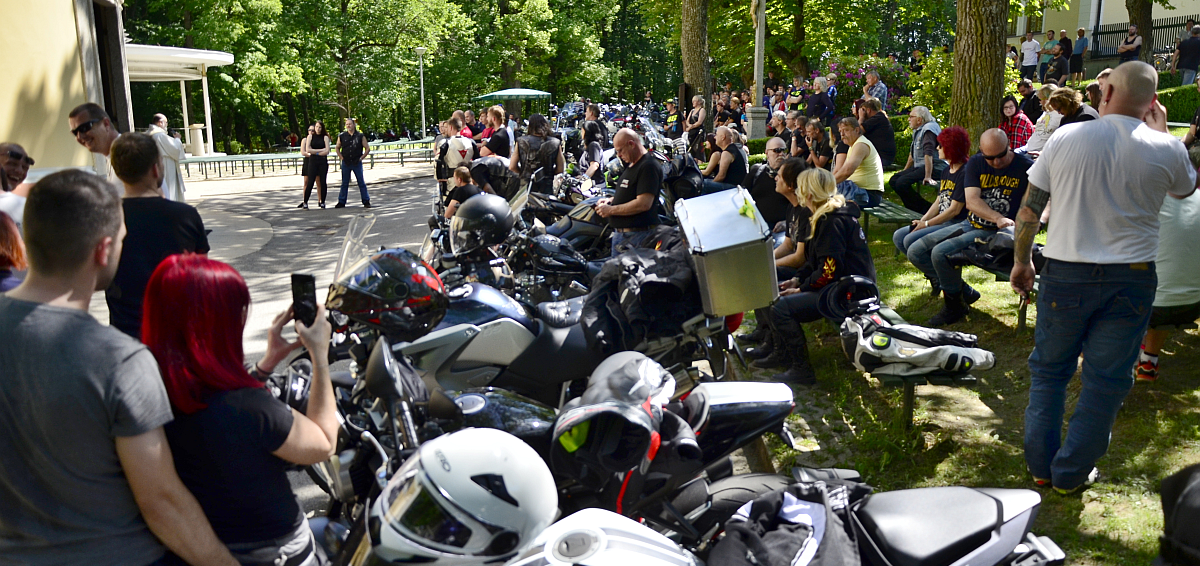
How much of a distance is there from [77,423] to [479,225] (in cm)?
414

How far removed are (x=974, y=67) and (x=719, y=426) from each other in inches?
337

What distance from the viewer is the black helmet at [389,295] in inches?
142

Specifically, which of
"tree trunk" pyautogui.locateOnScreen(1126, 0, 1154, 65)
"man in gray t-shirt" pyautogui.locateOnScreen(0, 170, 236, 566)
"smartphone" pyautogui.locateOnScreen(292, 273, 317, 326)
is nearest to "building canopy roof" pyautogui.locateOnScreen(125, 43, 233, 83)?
"smartphone" pyautogui.locateOnScreen(292, 273, 317, 326)

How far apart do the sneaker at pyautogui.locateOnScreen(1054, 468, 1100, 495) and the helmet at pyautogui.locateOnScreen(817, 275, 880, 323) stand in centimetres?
150

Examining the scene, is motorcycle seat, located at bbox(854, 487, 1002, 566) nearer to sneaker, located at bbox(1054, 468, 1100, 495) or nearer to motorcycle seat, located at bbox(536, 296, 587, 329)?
sneaker, located at bbox(1054, 468, 1100, 495)

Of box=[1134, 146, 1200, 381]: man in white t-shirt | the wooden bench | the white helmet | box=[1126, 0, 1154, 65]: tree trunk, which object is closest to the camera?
the white helmet

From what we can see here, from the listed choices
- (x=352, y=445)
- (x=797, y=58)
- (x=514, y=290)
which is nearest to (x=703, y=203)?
(x=514, y=290)

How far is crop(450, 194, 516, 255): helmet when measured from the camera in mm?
5980

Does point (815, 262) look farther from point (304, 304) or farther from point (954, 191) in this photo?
point (304, 304)

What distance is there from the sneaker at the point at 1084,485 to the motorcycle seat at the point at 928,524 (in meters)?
1.74

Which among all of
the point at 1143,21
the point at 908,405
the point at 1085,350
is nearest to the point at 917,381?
the point at 908,405

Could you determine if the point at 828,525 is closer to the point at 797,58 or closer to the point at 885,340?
the point at 885,340

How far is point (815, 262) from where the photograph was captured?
5551mm

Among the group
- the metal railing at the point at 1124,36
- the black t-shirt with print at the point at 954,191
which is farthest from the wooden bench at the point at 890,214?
the metal railing at the point at 1124,36
